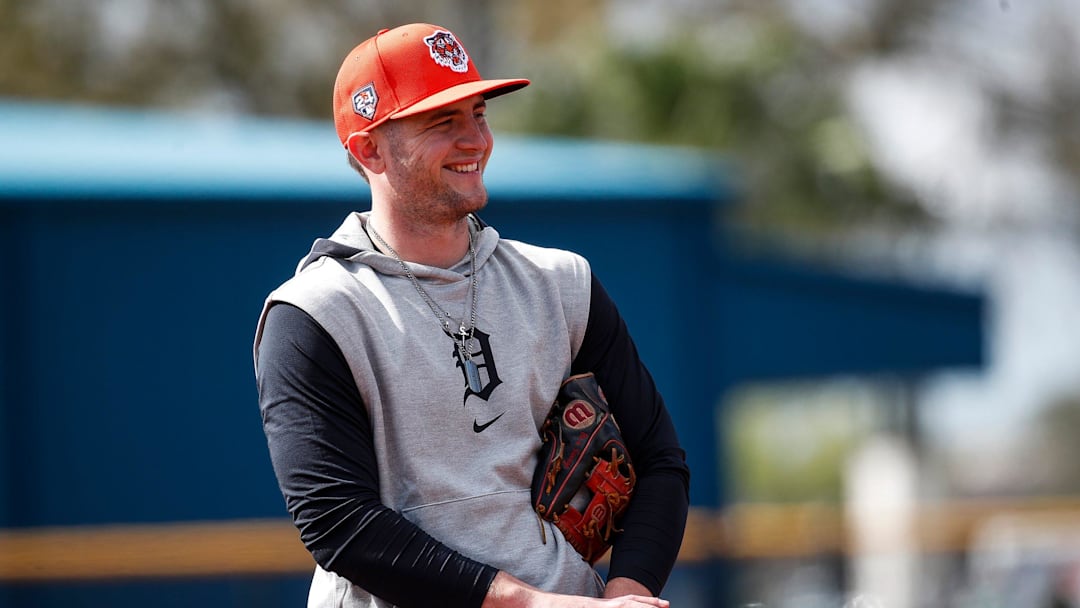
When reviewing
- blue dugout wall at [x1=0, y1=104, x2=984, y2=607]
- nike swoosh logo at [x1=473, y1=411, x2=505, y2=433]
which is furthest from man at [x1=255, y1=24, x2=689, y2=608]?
blue dugout wall at [x1=0, y1=104, x2=984, y2=607]

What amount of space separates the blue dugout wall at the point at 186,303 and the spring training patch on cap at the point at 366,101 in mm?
5887

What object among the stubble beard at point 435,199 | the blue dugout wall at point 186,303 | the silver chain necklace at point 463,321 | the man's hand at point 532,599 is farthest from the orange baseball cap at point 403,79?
the blue dugout wall at point 186,303

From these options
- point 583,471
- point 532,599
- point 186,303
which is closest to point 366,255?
point 583,471

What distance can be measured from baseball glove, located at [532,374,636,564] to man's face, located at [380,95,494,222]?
1.30ft

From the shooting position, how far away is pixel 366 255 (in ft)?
8.61

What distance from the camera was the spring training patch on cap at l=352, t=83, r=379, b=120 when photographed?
2.61 m

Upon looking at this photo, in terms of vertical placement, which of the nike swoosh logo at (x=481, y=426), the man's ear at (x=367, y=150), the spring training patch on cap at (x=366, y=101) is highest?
the spring training patch on cap at (x=366, y=101)

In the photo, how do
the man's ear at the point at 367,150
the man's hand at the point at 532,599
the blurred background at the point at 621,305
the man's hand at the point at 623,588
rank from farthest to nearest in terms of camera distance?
the blurred background at the point at 621,305 < the man's ear at the point at 367,150 < the man's hand at the point at 623,588 < the man's hand at the point at 532,599

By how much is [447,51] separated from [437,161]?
8.2 inches

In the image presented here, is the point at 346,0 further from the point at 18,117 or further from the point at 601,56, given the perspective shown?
the point at 18,117

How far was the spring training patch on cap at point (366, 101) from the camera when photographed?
2609 millimetres

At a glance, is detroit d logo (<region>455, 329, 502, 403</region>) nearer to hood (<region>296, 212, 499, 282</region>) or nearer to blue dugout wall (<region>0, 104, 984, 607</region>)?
hood (<region>296, 212, 499, 282</region>)

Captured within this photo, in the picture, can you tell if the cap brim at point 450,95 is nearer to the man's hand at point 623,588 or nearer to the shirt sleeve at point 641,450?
the shirt sleeve at point 641,450

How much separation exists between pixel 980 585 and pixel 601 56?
8.90 m
